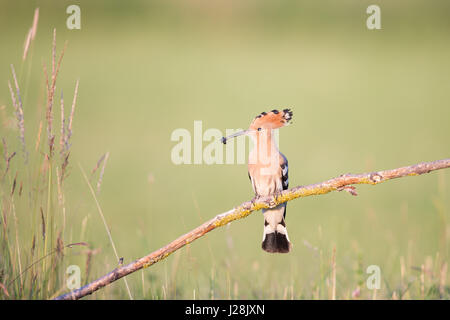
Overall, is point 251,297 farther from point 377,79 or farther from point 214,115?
point 377,79

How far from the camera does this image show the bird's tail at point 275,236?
2.37 m

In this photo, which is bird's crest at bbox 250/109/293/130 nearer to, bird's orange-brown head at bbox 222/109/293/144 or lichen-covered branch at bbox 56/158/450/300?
bird's orange-brown head at bbox 222/109/293/144

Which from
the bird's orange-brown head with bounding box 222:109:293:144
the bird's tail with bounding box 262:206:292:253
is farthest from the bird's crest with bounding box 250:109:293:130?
the bird's tail with bounding box 262:206:292:253

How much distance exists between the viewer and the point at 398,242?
4637mm

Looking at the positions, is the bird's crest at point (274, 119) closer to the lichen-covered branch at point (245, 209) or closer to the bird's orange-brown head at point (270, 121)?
the bird's orange-brown head at point (270, 121)

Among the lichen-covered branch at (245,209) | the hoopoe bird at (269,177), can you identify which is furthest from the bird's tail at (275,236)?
the lichen-covered branch at (245,209)

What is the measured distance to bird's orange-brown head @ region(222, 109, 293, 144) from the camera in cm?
212

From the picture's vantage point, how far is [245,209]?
1651mm

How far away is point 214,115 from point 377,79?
4.53 metres

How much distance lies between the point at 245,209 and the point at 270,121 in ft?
2.08

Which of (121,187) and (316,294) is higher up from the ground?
(121,187)

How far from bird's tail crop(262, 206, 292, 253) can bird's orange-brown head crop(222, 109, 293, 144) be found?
1.44ft
